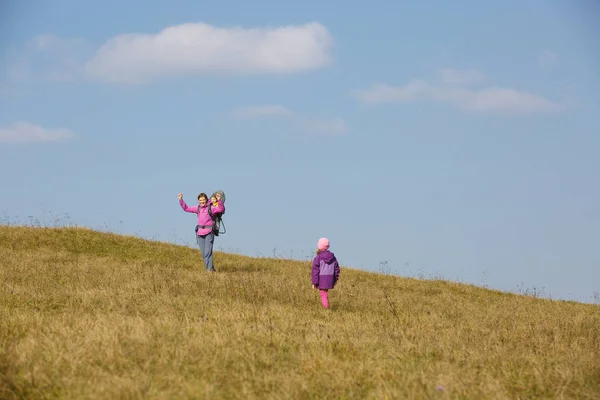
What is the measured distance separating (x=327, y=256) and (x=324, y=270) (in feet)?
0.97

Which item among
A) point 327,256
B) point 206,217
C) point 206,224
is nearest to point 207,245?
point 206,224

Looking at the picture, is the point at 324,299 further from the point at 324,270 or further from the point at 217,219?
the point at 217,219

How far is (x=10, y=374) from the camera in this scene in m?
6.29

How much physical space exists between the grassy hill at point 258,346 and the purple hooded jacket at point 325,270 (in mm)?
481

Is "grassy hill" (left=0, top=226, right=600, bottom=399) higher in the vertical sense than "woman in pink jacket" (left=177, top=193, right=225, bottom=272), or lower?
lower

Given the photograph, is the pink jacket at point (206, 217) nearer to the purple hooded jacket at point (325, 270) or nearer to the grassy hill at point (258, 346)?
the grassy hill at point (258, 346)

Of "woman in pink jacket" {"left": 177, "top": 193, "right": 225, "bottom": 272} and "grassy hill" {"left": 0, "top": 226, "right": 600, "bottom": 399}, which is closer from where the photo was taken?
"grassy hill" {"left": 0, "top": 226, "right": 600, "bottom": 399}

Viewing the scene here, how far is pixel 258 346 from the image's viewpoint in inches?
303

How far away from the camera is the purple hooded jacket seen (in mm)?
13828

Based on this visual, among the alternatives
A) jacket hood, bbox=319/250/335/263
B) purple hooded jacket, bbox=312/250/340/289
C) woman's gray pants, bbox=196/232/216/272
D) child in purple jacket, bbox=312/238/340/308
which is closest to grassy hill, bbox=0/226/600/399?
child in purple jacket, bbox=312/238/340/308

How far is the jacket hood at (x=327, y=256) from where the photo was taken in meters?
13.9

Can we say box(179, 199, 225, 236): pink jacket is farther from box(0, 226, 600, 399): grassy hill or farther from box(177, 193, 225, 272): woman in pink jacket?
Answer: box(0, 226, 600, 399): grassy hill

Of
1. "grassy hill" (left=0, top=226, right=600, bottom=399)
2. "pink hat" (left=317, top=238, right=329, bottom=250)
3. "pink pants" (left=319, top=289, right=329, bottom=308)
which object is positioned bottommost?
"grassy hill" (left=0, top=226, right=600, bottom=399)

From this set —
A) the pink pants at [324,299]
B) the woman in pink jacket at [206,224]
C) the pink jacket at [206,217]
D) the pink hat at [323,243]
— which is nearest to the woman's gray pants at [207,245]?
the woman in pink jacket at [206,224]
